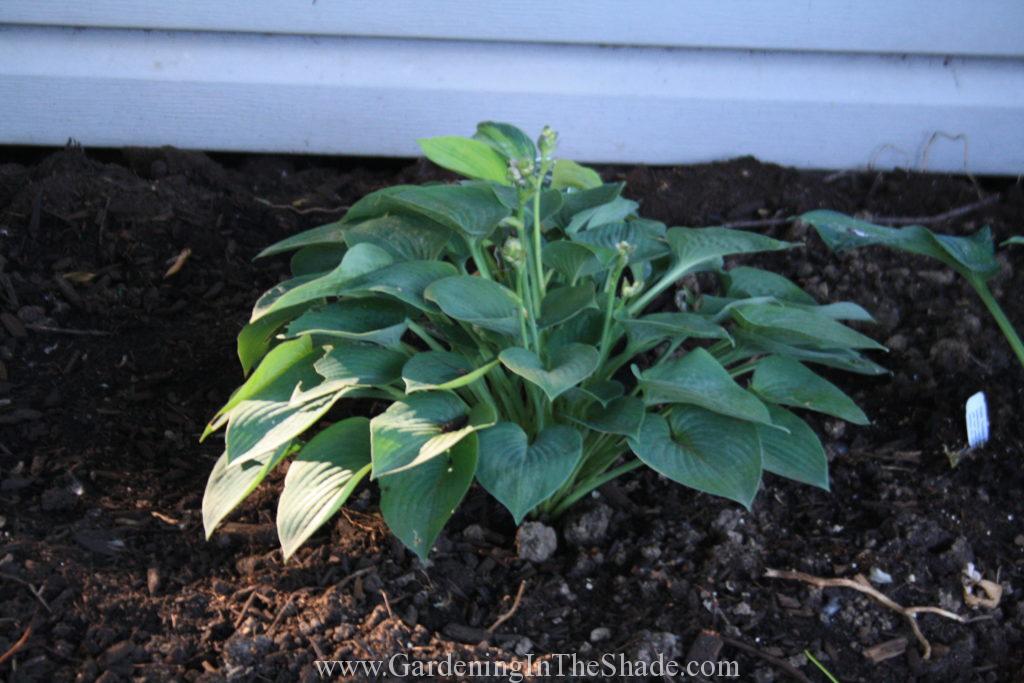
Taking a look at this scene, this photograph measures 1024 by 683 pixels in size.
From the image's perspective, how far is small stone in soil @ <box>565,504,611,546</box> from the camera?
1863mm

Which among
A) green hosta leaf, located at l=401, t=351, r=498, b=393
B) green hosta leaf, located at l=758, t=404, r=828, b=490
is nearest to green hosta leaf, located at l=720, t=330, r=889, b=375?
green hosta leaf, located at l=758, t=404, r=828, b=490

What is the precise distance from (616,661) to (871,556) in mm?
531

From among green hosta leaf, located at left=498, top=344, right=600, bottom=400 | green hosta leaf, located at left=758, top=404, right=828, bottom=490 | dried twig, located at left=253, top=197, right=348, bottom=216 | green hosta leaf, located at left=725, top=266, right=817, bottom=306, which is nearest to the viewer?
green hosta leaf, located at left=498, top=344, right=600, bottom=400

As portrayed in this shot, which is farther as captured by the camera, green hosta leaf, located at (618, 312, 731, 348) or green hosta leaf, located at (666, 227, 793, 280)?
green hosta leaf, located at (666, 227, 793, 280)

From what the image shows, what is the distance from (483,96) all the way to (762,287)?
1.13 meters

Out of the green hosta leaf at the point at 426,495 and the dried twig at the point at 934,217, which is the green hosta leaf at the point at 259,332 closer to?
the green hosta leaf at the point at 426,495

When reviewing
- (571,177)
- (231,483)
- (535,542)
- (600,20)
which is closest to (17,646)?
(231,483)

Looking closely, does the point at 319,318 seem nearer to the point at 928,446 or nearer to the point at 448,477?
the point at 448,477

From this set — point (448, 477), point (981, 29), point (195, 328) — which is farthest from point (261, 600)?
point (981, 29)

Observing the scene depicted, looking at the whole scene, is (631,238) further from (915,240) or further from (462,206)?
(915,240)

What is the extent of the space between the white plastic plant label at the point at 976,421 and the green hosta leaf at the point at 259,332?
1.28 metres

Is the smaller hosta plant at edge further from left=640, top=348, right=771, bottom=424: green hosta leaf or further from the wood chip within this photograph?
the wood chip

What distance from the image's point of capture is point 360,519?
6.12ft

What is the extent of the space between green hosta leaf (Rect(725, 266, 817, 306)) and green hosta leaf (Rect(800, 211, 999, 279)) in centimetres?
14
